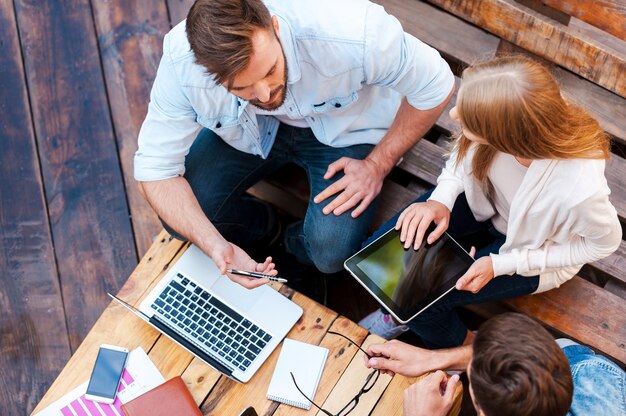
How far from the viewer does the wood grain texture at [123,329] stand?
181 centimetres

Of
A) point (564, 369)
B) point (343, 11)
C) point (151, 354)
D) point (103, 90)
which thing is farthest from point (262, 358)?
point (103, 90)

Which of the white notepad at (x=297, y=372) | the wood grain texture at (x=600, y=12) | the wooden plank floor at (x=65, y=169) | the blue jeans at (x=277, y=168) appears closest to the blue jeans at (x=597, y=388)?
the white notepad at (x=297, y=372)

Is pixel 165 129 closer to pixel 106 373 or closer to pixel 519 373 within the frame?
pixel 106 373

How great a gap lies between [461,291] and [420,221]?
9.5 inches

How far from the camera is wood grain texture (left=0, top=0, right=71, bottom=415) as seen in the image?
8.00ft

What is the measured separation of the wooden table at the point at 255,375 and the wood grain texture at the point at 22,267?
0.69m

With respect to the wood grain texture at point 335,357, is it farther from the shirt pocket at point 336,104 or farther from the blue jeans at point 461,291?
the shirt pocket at point 336,104

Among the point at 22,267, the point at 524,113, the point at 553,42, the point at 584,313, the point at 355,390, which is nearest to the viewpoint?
the point at 524,113

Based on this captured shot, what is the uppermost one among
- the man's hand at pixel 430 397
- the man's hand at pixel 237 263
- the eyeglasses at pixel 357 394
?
the man's hand at pixel 237 263

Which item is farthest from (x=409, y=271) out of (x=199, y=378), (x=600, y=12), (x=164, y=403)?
(x=600, y=12)

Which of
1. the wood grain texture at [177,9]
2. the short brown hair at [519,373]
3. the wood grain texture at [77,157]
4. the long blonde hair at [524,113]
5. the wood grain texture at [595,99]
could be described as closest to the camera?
the short brown hair at [519,373]

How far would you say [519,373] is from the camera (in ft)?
4.47

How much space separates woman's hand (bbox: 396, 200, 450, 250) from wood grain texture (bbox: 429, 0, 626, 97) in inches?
25.9

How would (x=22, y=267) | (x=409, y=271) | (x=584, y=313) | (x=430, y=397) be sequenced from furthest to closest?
(x=22, y=267) < (x=584, y=313) < (x=409, y=271) < (x=430, y=397)
